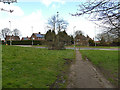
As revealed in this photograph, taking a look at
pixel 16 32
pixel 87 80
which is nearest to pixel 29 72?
pixel 87 80

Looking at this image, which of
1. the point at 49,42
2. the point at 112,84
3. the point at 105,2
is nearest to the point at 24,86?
the point at 112,84

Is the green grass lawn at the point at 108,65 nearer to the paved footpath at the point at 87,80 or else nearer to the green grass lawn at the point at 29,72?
the paved footpath at the point at 87,80

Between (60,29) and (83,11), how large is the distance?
24405 mm

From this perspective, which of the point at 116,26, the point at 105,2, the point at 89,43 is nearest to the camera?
the point at 105,2

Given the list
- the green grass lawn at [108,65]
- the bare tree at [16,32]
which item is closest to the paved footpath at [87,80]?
the green grass lawn at [108,65]

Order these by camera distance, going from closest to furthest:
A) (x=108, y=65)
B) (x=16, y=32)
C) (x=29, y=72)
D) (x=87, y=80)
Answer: (x=87, y=80) < (x=29, y=72) < (x=108, y=65) < (x=16, y=32)

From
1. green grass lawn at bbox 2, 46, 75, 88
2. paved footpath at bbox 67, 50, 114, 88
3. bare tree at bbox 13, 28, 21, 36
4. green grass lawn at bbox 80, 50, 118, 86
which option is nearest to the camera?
green grass lawn at bbox 2, 46, 75, 88

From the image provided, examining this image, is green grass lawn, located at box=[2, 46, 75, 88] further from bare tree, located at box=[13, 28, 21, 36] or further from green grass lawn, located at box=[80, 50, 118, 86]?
bare tree, located at box=[13, 28, 21, 36]

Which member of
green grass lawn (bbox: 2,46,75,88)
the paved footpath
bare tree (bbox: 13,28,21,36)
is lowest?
the paved footpath

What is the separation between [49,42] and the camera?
2764cm

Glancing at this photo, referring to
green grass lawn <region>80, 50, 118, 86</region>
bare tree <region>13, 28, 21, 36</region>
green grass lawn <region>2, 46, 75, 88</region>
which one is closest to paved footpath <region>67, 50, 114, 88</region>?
green grass lawn <region>80, 50, 118, 86</region>

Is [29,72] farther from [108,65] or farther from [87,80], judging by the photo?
[108,65]

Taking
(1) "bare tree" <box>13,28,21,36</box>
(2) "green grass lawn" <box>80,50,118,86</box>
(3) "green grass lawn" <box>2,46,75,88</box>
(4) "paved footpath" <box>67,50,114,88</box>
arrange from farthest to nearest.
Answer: (1) "bare tree" <box>13,28,21,36</box>
(2) "green grass lawn" <box>80,50,118,86</box>
(4) "paved footpath" <box>67,50,114,88</box>
(3) "green grass lawn" <box>2,46,75,88</box>

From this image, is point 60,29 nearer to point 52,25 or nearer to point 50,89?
point 52,25
